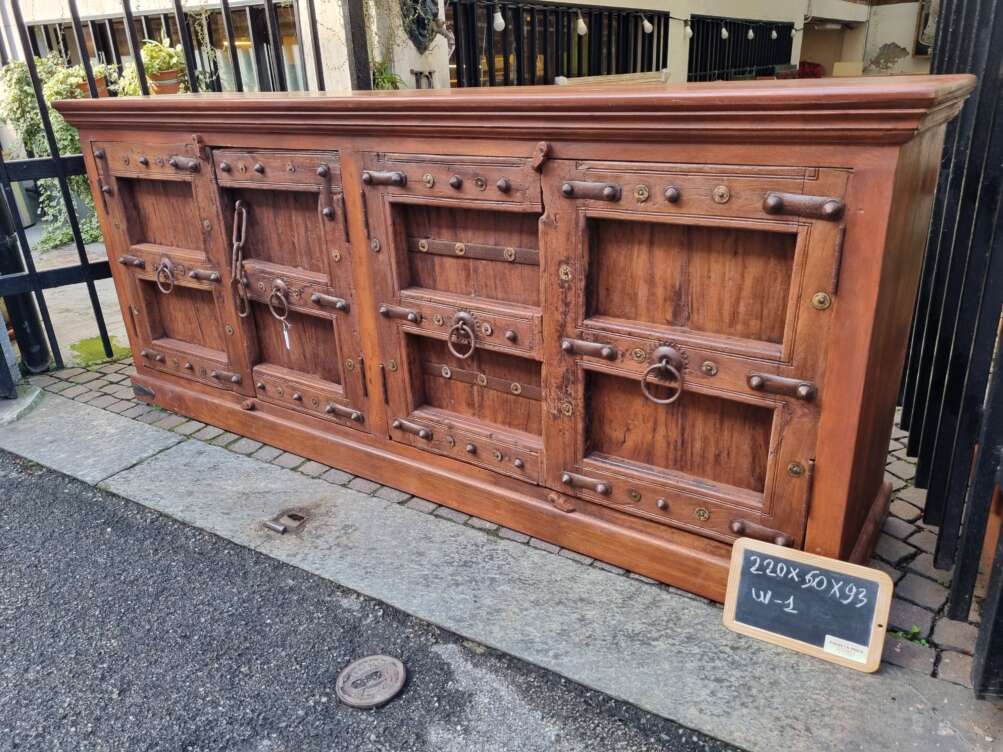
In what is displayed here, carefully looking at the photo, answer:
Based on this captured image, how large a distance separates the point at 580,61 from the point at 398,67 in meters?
4.75

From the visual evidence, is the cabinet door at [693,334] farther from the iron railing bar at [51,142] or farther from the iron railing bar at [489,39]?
the iron railing bar at [489,39]

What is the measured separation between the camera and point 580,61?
11.3m

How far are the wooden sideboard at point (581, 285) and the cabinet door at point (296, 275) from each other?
14 millimetres

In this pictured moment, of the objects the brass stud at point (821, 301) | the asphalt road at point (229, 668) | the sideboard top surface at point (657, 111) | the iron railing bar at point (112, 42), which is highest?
the iron railing bar at point (112, 42)

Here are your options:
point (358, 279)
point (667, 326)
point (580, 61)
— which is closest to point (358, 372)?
point (358, 279)

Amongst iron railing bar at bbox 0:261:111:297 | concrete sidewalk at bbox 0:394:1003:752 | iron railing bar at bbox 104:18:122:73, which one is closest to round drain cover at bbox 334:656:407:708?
concrete sidewalk at bbox 0:394:1003:752

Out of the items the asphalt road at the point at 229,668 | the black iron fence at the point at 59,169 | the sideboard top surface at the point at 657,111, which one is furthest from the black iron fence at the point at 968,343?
the black iron fence at the point at 59,169

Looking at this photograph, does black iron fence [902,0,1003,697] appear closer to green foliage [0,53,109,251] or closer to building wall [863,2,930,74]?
green foliage [0,53,109,251]

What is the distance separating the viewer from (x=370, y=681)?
245 cm

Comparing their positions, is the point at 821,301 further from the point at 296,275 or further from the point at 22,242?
the point at 22,242

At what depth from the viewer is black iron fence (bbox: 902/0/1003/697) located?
7.22 ft

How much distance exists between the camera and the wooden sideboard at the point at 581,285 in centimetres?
214

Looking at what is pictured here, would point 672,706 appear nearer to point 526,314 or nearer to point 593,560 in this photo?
point 593,560

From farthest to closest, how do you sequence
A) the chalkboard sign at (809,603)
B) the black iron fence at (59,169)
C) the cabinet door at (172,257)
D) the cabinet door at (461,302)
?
the black iron fence at (59,169) < the cabinet door at (172,257) < the cabinet door at (461,302) < the chalkboard sign at (809,603)
